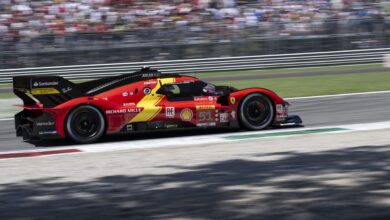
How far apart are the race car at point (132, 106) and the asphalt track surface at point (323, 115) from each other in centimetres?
40

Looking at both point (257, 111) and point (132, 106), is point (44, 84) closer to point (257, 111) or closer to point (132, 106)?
point (132, 106)

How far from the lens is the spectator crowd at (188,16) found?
885 inches

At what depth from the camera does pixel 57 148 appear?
10.3 meters

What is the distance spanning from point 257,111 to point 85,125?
9.46 ft

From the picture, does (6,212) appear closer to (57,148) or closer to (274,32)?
(57,148)

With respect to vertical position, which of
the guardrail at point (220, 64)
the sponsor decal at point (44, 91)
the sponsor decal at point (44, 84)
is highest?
the guardrail at point (220, 64)

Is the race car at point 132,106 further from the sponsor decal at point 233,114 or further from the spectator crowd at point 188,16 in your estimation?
the spectator crowd at point 188,16

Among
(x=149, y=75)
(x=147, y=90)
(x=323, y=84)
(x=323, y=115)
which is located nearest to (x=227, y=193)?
(x=147, y=90)

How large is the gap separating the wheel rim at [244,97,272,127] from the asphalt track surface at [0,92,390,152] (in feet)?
2.20

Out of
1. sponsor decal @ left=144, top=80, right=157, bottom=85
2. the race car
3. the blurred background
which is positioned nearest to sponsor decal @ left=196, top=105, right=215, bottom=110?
the race car

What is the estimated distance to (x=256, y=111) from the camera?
1124cm

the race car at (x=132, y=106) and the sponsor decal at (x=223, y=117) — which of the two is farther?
the sponsor decal at (x=223, y=117)

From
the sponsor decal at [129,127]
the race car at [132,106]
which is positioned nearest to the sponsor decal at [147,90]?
the race car at [132,106]

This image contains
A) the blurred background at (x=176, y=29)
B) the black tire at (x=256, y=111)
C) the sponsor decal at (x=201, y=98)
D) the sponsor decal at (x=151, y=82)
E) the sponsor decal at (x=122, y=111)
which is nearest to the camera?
the sponsor decal at (x=122, y=111)
